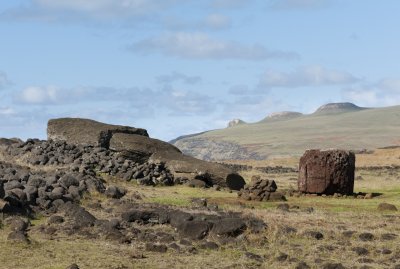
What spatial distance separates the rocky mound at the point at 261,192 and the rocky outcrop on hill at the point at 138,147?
638cm

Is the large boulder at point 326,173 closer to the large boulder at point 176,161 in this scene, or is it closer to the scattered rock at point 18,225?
the large boulder at point 176,161

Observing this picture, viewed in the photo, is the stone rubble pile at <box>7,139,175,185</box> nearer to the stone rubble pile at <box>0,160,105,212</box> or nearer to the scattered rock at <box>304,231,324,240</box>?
the stone rubble pile at <box>0,160,105,212</box>

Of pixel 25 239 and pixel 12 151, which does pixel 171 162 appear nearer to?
pixel 12 151

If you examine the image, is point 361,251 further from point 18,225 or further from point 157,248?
point 18,225

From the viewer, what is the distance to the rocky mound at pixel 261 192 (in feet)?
93.8

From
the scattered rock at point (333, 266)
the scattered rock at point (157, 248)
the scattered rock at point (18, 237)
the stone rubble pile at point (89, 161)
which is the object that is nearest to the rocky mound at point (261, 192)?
the stone rubble pile at point (89, 161)

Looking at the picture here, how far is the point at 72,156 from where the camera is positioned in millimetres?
36719

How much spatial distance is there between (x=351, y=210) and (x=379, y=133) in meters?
175

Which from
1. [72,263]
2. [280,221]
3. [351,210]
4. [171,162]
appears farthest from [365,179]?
[72,263]

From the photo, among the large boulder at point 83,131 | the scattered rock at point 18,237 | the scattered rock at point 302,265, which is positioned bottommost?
the scattered rock at point 302,265

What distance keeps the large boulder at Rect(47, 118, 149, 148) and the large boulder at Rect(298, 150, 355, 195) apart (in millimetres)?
12226

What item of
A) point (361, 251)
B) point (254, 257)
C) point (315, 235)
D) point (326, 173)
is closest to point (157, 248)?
point (254, 257)

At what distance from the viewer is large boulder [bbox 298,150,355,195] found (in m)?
32.0

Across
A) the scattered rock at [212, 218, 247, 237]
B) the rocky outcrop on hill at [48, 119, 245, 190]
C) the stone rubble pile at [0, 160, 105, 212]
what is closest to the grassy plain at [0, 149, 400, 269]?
the scattered rock at [212, 218, 247, 237]
